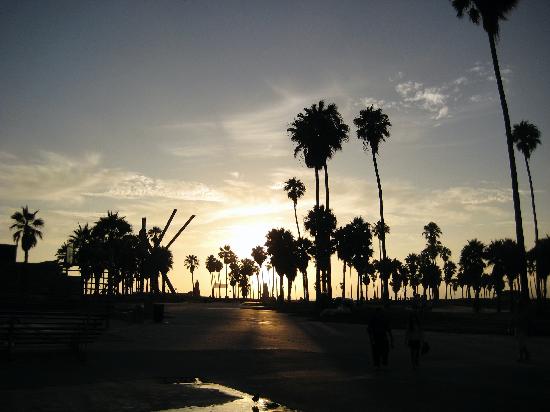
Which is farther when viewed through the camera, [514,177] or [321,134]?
[321,134]

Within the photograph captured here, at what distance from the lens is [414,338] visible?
42.6 feet

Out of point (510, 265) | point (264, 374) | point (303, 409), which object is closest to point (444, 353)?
point (264, 374)

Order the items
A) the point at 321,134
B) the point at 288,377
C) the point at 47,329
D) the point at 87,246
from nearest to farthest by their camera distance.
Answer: the point at 288,377, the point at 47,329, the point at 321,134, the point at 87,246

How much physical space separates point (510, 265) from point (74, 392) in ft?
239

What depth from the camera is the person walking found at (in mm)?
12789

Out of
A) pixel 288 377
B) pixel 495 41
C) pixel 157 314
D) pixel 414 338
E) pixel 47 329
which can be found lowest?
pixel 288 377

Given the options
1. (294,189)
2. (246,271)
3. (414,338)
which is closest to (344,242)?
(294,189)

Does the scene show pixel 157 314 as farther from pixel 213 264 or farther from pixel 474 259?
pixel 213 264

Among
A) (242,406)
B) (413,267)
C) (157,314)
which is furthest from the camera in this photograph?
(413,267)

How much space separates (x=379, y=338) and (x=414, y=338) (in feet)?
3.01

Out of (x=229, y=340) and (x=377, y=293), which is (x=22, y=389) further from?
(x=377, y=293)

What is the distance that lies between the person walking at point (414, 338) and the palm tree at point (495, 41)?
50.0 feet

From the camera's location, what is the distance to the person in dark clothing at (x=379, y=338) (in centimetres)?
1289

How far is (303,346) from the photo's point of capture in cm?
1870
